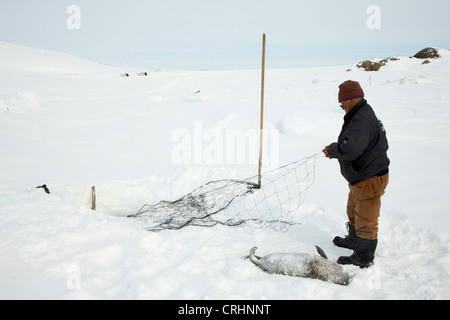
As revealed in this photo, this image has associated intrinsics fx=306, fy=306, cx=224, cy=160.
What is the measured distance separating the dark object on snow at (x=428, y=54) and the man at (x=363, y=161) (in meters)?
24.3

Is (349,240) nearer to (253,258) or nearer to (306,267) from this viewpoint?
(306,267)

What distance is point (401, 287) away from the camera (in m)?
2.70

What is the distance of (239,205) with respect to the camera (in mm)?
4723

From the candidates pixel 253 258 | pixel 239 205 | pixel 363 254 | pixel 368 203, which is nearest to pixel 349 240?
pixel 363 254

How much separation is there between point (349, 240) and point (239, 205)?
177 centimetres

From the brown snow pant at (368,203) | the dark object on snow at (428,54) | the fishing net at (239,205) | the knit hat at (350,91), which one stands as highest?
the dark object on snow at (428,54)

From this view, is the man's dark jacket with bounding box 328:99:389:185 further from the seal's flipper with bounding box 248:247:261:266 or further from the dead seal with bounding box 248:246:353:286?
the seal's flipper with bounding box 248:247:261:266

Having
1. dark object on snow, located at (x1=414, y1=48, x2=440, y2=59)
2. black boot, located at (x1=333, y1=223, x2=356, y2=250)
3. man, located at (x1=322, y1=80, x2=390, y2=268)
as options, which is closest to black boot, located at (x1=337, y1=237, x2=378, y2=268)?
man, located at (x1=322, y1=80, x2=390, y2=268)

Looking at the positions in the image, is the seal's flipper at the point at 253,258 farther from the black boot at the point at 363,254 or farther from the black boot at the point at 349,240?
the black boot at the point at 349,240

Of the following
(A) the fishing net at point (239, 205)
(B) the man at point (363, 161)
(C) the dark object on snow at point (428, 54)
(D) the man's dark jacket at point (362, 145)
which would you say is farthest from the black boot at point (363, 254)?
(C) the dark object on snow at point (428, 54)

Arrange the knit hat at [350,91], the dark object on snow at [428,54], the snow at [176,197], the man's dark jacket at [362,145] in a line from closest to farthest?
the snow at [176,197] → the man's dark jacket at [362,145] → the knit hat at [350,91] → the dark object on snow at [428,54]

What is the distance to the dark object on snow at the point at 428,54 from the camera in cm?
2223

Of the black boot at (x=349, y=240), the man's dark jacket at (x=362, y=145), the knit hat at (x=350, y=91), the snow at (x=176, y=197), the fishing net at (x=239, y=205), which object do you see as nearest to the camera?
the snow at (x=176, y=197)
